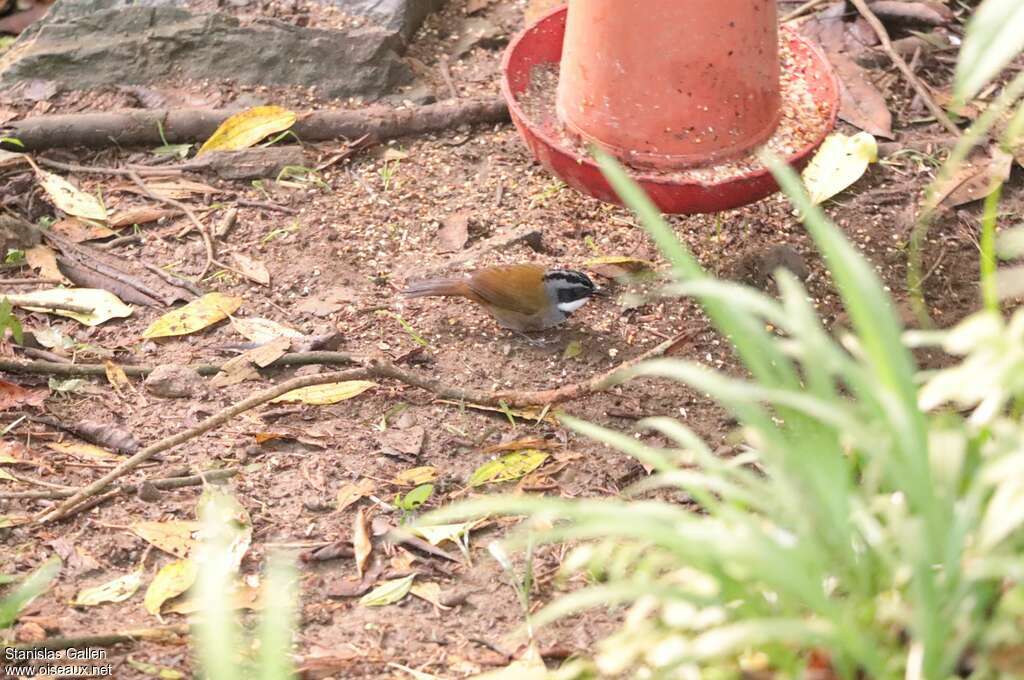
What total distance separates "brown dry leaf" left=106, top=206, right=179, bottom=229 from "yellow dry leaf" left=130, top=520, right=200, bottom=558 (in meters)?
1.83

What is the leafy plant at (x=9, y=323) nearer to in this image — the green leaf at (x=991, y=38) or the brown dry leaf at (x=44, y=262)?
the brown dry leaf at (x=44, y=262)

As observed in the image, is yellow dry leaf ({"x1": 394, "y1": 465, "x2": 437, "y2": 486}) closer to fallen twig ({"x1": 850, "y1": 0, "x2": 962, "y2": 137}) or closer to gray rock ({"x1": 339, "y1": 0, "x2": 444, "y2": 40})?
gray rock ({"x1": 339, "y1": 0, "x2": 444, "y2": 40})

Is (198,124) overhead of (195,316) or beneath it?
overhead

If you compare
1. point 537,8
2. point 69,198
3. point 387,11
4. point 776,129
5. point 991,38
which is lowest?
point 69,198

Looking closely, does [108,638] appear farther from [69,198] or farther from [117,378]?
[69,198]

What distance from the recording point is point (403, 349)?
4285 millimetres

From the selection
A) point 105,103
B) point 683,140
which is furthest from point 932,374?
point 105,103

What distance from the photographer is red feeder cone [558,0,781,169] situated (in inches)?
155

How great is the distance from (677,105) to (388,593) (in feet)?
6.13

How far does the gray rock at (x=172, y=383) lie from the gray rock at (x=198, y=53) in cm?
198

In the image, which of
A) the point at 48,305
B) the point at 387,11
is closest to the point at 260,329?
the point at 48,305

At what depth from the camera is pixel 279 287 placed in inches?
180

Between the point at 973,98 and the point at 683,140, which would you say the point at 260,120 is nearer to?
the point at 683,140

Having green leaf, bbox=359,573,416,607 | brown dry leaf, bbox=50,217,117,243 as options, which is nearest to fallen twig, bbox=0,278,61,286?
brown dry leaf, bbox=50,217,117,243
